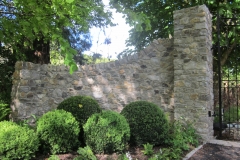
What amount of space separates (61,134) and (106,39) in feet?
23.1

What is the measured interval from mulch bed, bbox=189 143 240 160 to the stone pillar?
1.09 feet

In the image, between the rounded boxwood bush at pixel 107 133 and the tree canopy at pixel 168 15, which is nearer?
the rounded boxwood bush at pixel 107 133

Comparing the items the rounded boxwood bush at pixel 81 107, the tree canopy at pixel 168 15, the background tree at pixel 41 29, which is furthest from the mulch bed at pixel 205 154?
the tree canopy at pixel 168 15

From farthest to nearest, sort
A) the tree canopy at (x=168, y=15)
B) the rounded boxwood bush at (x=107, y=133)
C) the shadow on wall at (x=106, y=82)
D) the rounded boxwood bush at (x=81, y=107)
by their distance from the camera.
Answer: the tree canopy at (x=168, y=15)
the shadow on wall at (x=106, y=82)
the rounded boxwood bush at (x=81, y=107)
the rounded boxwood bush at (x=107, y=133)

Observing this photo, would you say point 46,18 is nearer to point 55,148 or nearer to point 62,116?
point 62,116

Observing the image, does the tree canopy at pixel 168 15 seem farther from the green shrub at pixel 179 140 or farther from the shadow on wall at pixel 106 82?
the green shrub at pixel 179 140

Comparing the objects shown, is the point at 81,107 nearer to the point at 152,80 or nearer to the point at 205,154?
the point at 152,80

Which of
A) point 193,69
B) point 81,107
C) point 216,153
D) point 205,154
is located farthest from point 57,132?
point 193,69

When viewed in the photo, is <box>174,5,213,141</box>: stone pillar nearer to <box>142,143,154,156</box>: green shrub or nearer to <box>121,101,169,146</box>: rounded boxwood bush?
<box>121,101,169,146</box>: rounded boxwood bush

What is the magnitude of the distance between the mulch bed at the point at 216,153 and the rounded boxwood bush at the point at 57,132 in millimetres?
2058

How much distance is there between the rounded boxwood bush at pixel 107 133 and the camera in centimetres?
344

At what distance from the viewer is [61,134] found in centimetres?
354

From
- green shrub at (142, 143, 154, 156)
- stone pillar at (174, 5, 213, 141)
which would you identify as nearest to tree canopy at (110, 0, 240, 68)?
stone pillar at (174, 5, 213, 141)

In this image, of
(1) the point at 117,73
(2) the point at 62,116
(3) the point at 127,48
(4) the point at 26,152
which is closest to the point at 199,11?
(1) the point at 117,73
